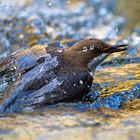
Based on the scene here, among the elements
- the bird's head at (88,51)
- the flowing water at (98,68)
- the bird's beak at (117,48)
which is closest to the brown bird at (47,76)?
the bird's head at (88,51)

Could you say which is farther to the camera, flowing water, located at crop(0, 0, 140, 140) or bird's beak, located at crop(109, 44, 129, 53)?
bird's beak, located at crop(109, 44, 129, 53)

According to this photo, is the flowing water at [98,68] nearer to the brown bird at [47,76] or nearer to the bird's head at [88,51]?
the brown bird at [47,76]

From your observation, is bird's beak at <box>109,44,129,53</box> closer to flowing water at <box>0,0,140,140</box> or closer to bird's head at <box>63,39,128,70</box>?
bird's head at <box>63,39,128,70</box>

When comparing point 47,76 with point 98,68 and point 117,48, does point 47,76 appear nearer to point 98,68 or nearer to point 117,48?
point 117,48


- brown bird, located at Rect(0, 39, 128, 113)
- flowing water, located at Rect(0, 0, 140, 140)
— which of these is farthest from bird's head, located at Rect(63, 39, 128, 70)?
flowing water, located at Rect(0, 0, 140, 140)

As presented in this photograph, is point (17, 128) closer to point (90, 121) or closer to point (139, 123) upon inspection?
point (90, 121)

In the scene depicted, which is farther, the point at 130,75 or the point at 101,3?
the point at 101,3

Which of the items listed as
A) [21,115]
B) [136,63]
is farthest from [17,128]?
[136,63]
